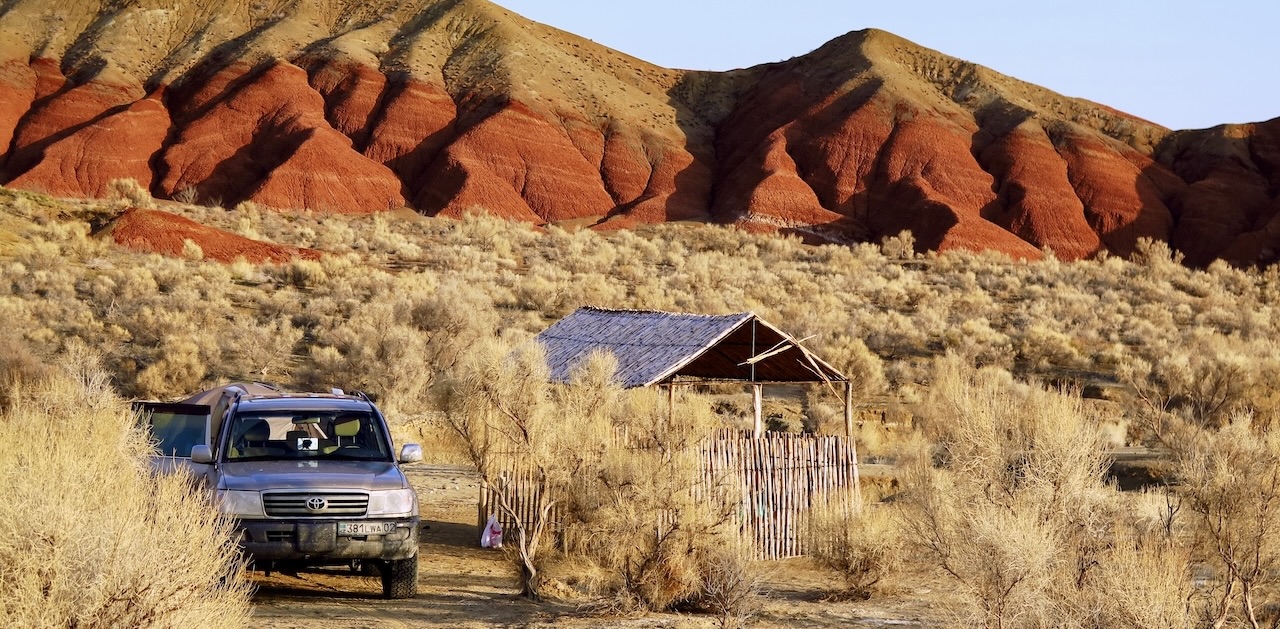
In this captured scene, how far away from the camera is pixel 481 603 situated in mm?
11508

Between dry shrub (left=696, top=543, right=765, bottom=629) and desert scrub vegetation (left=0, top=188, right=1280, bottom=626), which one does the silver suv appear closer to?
desert scrub vegetation (left=0, top=188, right=1280, bottom=626)

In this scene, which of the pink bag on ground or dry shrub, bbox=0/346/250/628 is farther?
the pink bag on ground

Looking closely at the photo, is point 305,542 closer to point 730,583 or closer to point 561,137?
point 730,583

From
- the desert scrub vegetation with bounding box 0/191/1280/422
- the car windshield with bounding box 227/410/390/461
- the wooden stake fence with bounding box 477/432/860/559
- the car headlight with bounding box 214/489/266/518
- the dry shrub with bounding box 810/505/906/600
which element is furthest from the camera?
the desert scrub vegetation with bounding box 0/191/1280/422

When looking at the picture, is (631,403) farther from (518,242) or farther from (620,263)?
(518,242)

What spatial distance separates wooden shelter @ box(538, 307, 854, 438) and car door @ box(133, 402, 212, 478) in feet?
20.0

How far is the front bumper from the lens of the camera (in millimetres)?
9883

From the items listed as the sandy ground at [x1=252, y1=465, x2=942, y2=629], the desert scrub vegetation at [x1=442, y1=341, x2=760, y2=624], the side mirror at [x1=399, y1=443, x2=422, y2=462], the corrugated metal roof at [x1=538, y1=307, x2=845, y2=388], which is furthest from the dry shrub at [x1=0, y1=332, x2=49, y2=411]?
the side mirror at [x1=399, y1=443, x2=422, y2=462]

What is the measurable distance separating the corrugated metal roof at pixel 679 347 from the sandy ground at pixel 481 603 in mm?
4111

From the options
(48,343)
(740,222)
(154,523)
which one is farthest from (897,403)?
(740,222)

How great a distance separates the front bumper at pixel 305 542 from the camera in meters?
9.88

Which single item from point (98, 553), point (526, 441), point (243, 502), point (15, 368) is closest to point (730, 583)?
point (526, 441)

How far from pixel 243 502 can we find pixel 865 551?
6144 millimetres

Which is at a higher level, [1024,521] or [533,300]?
→ [533,300]
